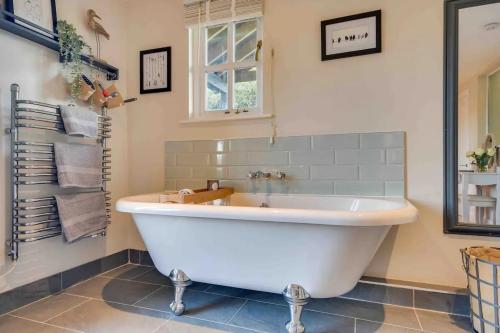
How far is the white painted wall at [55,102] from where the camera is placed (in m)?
1.52

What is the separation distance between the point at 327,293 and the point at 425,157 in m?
0.98

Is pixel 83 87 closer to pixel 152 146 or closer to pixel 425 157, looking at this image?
pixel 152 146

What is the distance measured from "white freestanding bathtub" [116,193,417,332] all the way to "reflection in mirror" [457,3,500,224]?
0.52 metres

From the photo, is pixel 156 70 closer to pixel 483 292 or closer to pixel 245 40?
pixel 245 40

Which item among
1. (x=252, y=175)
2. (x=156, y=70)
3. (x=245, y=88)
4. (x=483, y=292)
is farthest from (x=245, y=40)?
(x=483, y=292)

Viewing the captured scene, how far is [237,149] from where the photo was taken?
208 centimetres

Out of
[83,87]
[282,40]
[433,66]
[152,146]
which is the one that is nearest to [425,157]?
[433,66]

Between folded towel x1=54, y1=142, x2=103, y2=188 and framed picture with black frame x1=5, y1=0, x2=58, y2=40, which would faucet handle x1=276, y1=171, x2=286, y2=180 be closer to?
folded towel x1=54, y1=142, x2=103, y2=188

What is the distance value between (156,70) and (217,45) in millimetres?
518

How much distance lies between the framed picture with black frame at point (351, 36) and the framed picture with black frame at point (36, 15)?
1.64 m

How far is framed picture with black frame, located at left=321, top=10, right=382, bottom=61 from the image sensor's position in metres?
1.75

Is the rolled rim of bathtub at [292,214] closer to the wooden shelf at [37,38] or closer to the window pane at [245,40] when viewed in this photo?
the wooden shelf at [37,38]

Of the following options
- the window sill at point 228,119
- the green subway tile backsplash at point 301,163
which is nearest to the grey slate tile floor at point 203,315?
the green subway tile backsplash at point 301,163

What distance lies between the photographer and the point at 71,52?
1765 mm
